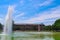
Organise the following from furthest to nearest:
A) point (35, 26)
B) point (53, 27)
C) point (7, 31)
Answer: point (53, 27) → point (35, 26) → point (7, 31)

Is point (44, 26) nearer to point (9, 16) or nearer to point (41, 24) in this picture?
point (41, 24)

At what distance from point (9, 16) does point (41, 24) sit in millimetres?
10655

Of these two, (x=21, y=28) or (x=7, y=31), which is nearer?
(x=7, y=31)

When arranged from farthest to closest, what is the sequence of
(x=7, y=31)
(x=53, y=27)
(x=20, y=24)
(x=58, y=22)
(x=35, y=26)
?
1. (x=58, y=22)
2. (x=53, y=27)
3. (x=35, y=26)
4. (x=20, y=24)
5. (x=7, y=31)

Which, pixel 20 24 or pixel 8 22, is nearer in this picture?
pixel 8 22

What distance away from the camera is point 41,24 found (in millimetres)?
26812

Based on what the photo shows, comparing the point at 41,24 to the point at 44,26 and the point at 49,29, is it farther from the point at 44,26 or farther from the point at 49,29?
the point at 49,29

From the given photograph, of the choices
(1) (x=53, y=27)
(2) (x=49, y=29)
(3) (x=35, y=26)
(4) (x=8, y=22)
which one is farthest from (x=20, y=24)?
(4) (x=8, y=22)

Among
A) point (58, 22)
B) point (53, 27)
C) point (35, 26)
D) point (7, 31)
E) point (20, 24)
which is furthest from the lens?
point (58, 22)

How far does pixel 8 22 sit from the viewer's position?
1653 centimetres

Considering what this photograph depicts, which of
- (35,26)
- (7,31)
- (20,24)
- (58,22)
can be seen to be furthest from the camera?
(58,22)

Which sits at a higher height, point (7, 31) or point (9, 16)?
point (9, 16)

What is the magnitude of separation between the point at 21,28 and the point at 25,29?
25.4 inches

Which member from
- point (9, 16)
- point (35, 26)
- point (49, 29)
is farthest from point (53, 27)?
point (9, 16)
